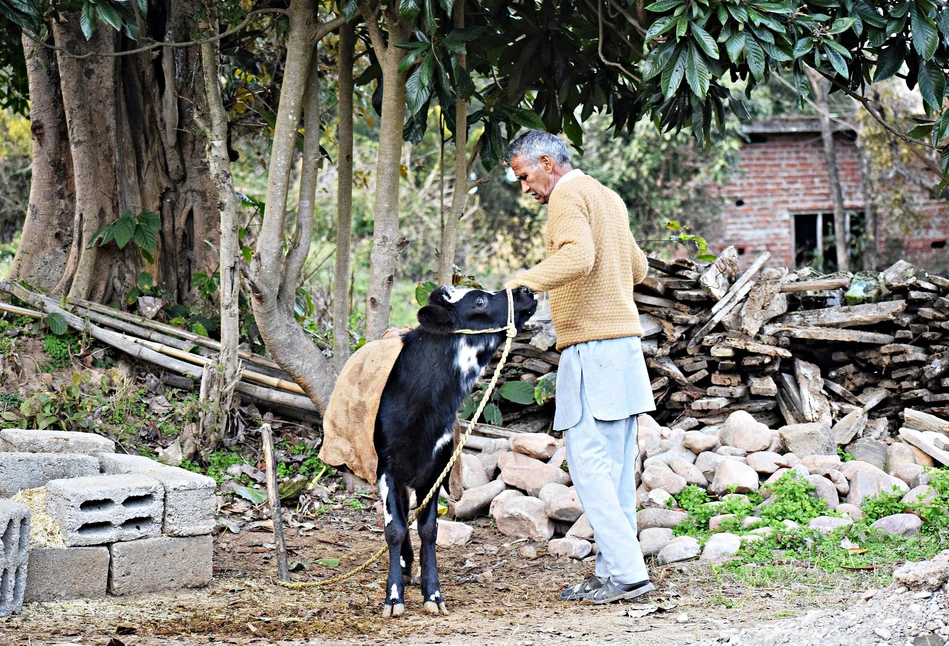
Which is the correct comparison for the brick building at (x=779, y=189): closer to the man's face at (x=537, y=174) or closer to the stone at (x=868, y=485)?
→ the stone at (x=868, y=485)

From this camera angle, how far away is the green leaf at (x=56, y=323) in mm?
6677

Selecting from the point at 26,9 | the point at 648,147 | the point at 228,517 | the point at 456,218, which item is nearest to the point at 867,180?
the point at 648,147

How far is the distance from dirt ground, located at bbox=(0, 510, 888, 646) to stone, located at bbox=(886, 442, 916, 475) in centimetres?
185

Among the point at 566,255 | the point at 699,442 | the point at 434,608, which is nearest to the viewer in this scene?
the point at 566,255

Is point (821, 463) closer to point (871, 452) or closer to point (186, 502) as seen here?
point (871, 452)

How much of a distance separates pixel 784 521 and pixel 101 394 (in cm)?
447

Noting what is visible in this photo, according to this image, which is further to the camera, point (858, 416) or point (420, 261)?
point (420, 261)

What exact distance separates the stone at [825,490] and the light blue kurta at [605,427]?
1665mm

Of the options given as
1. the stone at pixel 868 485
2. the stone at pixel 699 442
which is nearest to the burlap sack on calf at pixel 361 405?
the stone at pixel 699 442

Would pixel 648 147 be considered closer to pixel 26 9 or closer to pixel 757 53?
pixel 757 53

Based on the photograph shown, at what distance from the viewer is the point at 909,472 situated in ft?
18.9

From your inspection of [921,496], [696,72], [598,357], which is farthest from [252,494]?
[921,496]

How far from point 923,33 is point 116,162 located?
18.0 ft

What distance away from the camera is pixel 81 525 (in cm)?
419
